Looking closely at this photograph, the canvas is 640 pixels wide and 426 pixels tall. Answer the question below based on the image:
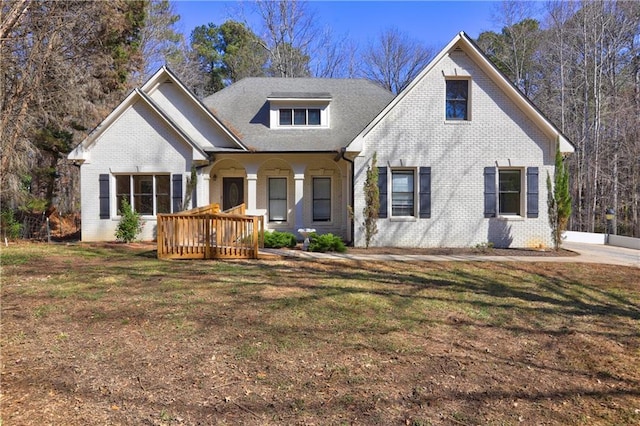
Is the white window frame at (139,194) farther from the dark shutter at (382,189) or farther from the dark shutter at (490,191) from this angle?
the dark shutter at (490,191)

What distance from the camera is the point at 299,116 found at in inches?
616

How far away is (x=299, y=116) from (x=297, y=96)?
803 millimetres

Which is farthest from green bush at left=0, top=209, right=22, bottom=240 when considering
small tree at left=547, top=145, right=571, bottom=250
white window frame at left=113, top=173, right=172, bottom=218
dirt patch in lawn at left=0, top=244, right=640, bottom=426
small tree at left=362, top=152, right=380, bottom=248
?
small tree at left=547, top=145, right=571, bottom=250

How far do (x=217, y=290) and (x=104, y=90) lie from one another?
1511cm

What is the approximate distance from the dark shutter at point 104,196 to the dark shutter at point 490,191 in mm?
12637

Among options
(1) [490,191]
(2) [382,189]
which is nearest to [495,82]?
(1) [490,191]

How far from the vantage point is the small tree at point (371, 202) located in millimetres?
12172

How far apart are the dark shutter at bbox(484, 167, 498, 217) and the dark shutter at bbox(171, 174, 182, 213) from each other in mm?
10142

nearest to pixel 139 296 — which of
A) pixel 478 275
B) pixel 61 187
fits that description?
pixel 478 275

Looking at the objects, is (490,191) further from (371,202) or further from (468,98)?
(371,202)

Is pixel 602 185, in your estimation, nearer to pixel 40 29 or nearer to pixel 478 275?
pixel 478 275

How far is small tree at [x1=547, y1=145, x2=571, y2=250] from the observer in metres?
11.9

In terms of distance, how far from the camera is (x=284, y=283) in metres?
7.23

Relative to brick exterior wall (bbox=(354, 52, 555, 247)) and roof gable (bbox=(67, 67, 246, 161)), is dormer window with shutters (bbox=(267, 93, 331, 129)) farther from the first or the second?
brick exterior wall (bbox=(354, 52, 555, 247))
